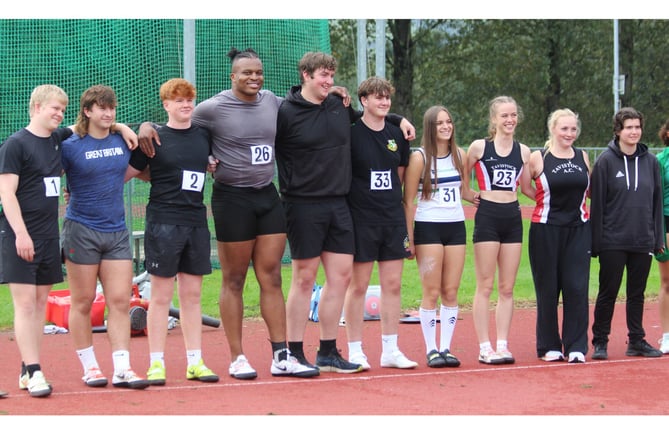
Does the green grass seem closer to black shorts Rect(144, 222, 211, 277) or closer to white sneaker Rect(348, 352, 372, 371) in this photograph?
white sneaker Rect(348, 352, 372, 371)

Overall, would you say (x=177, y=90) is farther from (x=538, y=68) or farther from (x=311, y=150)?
(x=538, y=68)

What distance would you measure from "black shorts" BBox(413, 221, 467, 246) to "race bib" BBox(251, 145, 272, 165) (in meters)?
1.34

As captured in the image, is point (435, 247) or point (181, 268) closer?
point (181, 268)

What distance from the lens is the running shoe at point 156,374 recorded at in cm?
703

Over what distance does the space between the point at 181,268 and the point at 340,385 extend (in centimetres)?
138

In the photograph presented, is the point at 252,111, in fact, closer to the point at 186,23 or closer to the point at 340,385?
the point at 340,385

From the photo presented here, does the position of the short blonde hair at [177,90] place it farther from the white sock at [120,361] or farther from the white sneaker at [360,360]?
the white sneaker at [360,360]

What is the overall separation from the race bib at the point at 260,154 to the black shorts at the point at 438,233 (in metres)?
1.34

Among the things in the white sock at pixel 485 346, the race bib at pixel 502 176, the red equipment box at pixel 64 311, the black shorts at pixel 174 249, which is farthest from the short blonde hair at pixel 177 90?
the red equipment box at pixel 64 311

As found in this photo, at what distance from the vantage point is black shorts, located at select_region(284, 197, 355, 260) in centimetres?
746

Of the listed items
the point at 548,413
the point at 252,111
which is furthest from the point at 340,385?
the point at 252,111

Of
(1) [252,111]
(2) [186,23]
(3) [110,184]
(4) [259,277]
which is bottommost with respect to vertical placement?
(4) [259,277]

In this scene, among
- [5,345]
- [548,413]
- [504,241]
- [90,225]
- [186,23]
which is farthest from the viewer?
[186,23]

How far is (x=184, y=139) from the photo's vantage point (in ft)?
23.3
